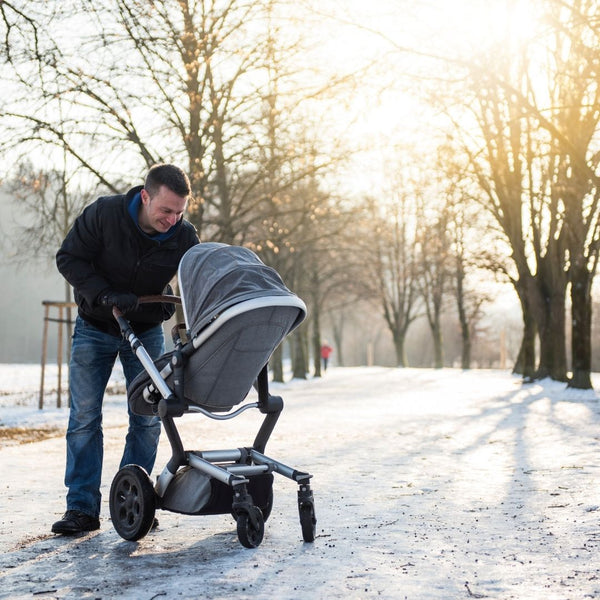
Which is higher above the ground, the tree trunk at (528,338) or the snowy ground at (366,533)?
the tree trunk at (528,338)

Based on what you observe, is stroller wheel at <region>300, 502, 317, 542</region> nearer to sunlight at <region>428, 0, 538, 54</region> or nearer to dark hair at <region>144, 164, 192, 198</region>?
dark hair at <region>144, 164, 192, 198</region>

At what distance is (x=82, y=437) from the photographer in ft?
16.9

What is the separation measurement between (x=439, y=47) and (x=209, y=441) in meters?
7.80

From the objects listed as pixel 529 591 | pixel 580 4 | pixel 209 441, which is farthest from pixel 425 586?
pixel 580 4

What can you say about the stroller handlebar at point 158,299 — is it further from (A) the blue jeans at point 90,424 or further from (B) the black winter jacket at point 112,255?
(A) the blue jeans at point 90,424

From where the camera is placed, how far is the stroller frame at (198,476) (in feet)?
14.6

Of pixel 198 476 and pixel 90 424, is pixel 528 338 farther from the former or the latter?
pixel 198 476

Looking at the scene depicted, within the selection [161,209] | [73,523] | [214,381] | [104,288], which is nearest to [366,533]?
[214,381]

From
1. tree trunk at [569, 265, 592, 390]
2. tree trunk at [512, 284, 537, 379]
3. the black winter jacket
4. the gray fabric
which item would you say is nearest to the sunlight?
tree trunk at [569, 265, 592, 390]

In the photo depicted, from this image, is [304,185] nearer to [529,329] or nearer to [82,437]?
[529,329]

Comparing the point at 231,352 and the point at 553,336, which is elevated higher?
the point at 553,336

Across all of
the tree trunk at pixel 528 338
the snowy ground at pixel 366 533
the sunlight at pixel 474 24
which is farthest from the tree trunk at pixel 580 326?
the snowy ground at pixel 366 533

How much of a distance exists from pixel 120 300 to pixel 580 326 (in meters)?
16.9

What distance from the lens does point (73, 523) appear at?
195 inches
